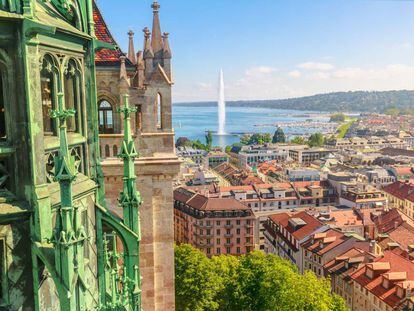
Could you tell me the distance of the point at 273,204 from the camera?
9669 centimetres

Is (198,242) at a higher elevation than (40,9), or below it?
below

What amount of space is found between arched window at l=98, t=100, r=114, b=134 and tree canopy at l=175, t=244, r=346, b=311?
3185 cm

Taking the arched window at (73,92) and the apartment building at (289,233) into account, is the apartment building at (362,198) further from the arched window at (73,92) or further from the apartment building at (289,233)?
the arched window at (73,92)

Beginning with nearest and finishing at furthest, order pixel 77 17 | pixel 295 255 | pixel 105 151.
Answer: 1. pixel 77 17
2. pixel 105 151
3. pixel 295 255

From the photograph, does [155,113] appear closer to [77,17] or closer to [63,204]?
[77,17]

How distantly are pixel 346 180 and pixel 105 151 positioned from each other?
94.5 meters

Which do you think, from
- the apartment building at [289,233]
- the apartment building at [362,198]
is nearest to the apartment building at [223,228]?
the apartment building at [289,233]

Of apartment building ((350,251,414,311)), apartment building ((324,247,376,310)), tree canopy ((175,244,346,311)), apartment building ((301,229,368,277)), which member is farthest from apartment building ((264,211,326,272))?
tree canopy ((175,244,346,311))

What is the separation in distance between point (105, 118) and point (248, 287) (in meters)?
34.7

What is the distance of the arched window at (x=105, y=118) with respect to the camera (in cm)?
1486

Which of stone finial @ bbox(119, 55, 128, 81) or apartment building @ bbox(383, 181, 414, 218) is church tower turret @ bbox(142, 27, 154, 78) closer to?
stone finial @ bbox(119, 55, 128, 81)

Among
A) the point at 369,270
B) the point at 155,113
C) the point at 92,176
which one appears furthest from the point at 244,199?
the point at 92,176

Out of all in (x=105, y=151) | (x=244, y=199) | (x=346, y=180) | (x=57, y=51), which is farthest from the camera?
(x=346, y=180)

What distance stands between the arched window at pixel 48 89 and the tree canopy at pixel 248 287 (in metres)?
38.1
